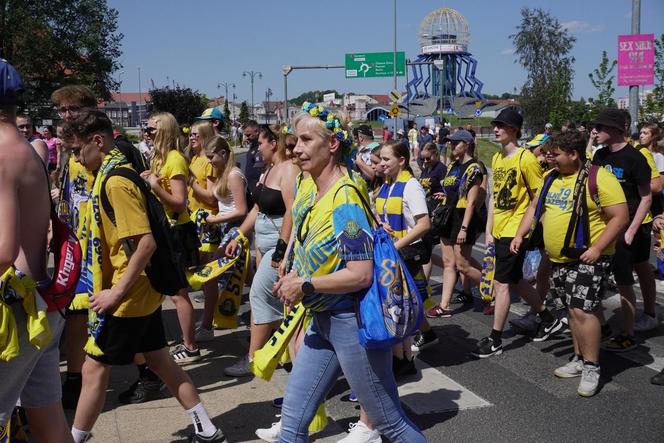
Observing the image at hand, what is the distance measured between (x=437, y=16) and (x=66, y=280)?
Answer: 3421 inches

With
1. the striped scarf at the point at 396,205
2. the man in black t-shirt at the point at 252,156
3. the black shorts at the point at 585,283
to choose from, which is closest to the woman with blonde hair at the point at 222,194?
the striped scarf at the point at 396,205

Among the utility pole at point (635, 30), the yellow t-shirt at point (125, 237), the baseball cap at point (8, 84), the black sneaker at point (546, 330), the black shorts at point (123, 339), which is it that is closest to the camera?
the baseball cap at point (8, 84)

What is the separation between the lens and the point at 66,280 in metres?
3.08

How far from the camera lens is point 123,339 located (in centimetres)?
389

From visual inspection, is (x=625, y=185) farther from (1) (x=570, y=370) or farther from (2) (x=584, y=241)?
(1) (x=570, y=370)

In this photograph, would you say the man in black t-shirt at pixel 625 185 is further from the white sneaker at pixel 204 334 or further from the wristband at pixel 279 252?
the white sneaker at pixel 204 334

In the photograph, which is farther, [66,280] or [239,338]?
[239,338]

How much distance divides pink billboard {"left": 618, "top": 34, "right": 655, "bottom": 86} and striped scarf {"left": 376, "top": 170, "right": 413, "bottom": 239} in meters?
10.5

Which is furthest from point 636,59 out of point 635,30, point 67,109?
point 67,109

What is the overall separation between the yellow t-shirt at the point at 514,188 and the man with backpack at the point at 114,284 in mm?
3320

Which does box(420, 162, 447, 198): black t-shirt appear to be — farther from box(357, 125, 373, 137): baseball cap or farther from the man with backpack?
the man with backpack

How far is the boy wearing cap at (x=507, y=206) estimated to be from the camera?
604 centimetres

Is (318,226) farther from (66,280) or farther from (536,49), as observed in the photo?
(536,49)

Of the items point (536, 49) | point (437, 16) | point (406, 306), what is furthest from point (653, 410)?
point (437, 16)
